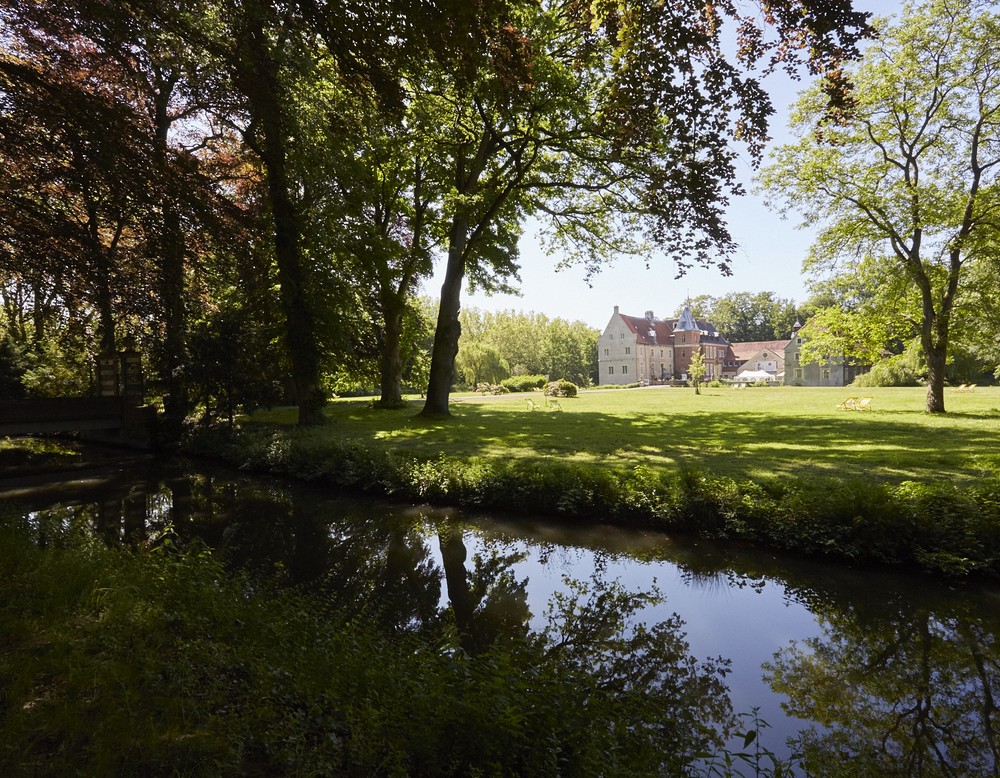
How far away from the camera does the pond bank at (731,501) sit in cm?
718

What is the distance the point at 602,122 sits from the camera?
515 inches

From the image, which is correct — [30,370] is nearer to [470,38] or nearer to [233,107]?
[233,107]

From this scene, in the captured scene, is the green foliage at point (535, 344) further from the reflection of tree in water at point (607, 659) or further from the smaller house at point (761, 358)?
the reflection of tree in water at point (607, 659)

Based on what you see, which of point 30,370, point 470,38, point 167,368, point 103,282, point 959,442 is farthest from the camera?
point 30,370

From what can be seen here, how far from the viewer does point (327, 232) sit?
63.8 ft

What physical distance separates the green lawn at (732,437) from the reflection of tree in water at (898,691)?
13.4 feet

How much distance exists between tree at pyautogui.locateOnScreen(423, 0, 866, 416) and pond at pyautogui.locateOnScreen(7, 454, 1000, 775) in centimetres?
583

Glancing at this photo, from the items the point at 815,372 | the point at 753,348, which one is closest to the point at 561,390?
the point at 815,372

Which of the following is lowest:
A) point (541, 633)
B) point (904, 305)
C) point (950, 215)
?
point (541, 633)

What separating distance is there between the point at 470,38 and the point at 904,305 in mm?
21338

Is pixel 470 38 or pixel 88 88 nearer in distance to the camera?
pixel 470 38

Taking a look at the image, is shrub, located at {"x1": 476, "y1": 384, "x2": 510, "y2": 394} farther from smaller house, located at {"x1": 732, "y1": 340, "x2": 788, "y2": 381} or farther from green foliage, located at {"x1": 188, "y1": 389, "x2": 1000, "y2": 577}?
smaller house, located at {"x1": 732, "y1": 340, "x2": 788, "y2": 381}

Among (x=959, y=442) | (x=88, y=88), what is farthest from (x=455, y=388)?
(x=88, y=88)

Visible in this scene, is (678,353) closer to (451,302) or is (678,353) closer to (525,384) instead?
(525,384)
